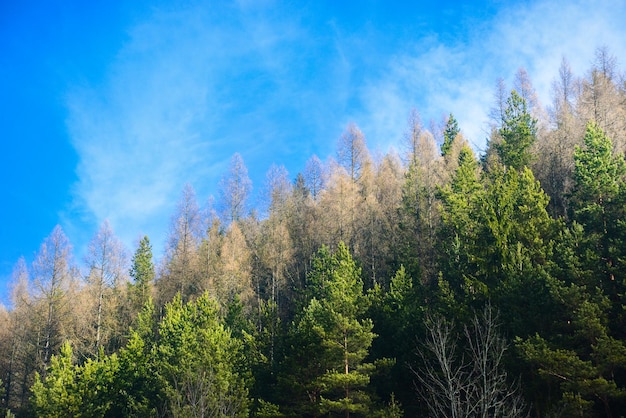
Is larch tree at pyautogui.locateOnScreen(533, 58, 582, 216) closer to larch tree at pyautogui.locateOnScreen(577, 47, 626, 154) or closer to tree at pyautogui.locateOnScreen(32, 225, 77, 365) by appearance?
larch tree at pyautogui.locateOnScreen(577, 47, 626, 154)

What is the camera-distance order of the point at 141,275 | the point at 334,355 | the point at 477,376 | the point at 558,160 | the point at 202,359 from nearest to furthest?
the point at 477,376 → the point at 334,355 → the point at 202,359 → the point at 558,160 → the point at 141,275

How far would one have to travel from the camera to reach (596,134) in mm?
27594

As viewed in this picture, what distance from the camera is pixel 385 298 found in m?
28.8

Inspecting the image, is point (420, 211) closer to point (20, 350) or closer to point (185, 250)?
point (185, 250)

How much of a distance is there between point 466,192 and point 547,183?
8292 millimetres

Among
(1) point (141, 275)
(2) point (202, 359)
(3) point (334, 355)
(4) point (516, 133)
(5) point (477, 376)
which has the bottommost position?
(5) point (477, 376)

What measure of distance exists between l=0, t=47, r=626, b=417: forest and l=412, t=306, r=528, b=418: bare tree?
166mm

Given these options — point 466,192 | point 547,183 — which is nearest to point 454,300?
point 466,192

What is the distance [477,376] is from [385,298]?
39.8 feet

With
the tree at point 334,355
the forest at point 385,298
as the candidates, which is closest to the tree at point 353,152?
the forest at point 385,298

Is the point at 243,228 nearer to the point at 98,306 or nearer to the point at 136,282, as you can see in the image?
the point at 136,282

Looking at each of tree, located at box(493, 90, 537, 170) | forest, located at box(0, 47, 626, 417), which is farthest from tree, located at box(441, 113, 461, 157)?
tree, located at box(493, 90, 537, 170)

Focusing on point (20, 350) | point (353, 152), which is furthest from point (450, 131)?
point (20, 350)

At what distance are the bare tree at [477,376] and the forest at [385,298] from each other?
0.55 feet
